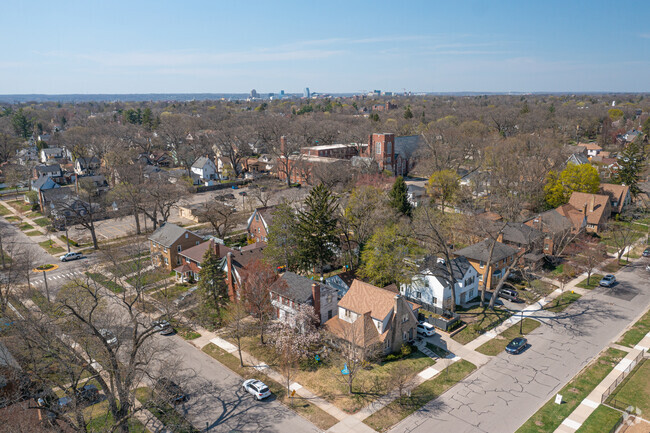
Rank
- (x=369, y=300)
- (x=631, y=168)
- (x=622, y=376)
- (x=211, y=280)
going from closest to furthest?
(x=622, y=376)
(x=369, y=300)
(x=211, y=280)
(x=631, y=168)

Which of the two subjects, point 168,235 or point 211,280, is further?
point 168,235

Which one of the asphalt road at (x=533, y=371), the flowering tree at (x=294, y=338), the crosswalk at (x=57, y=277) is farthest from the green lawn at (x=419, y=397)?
the crosswalk at (x=57, y=277)

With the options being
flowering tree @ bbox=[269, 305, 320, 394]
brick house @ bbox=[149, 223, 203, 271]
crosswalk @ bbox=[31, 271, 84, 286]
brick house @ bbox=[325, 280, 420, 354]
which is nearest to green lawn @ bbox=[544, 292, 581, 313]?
brick house @ bbox=[325, 280, 420, 354]

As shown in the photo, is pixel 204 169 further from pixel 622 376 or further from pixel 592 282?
pixel 622 376

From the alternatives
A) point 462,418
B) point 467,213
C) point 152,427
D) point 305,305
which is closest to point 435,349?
point 462,418

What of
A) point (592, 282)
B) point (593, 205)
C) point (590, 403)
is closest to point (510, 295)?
point (592, 282)

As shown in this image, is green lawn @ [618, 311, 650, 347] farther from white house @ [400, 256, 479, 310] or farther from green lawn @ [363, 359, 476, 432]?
green lawn @ [363, 359, 476, 432]

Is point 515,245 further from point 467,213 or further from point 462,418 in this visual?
point 462,418
